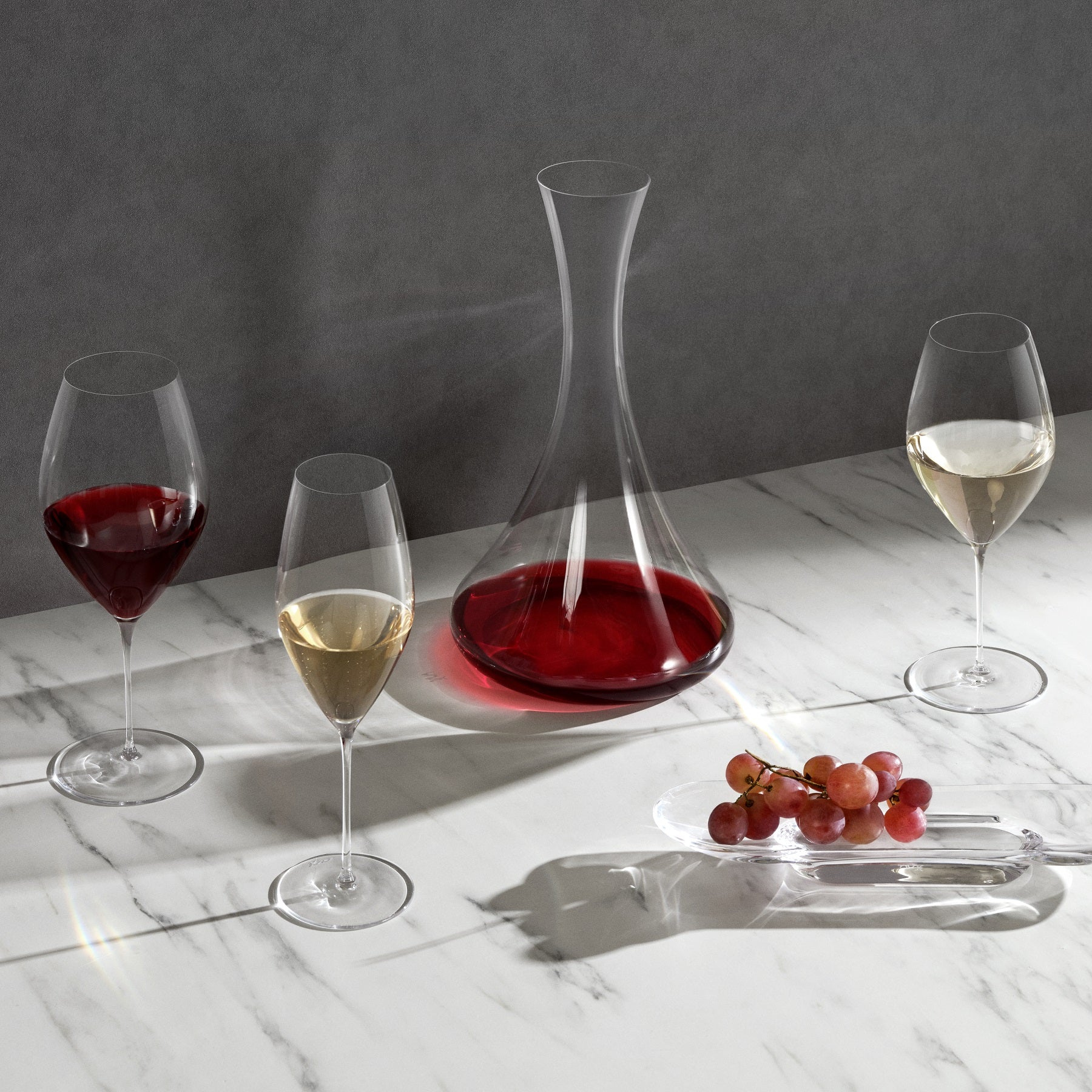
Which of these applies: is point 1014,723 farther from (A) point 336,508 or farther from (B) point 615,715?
(A) point 336,508

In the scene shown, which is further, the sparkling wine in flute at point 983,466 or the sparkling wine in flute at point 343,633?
the sparkling wine in flute at point 983,466

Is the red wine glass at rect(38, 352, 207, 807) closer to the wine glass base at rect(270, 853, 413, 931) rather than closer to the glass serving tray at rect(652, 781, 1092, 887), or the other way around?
the wine glass base at rect(270, 853, 413, 931)

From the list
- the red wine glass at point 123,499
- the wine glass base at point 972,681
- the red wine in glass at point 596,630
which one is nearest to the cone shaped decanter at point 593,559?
the red wine in glass at point 596,630

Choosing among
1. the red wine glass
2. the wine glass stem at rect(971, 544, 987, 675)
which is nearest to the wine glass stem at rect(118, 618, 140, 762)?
the red wine glass

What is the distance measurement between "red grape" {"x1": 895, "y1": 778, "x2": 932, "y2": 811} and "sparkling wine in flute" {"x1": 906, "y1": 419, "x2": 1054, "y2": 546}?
0.24 meters

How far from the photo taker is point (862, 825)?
916 millimetres

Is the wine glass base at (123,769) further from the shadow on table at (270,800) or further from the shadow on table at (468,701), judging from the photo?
the shadow on table at (468,701)

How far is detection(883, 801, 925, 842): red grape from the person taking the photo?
0.91 metres

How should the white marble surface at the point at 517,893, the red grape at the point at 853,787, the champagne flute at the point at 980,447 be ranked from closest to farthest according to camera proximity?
the white marble surface at the point at 517,893, the red grape at the point at 853,787, the champagne flute at the point at 980,447

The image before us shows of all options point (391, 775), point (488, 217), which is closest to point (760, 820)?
point (391, 775)

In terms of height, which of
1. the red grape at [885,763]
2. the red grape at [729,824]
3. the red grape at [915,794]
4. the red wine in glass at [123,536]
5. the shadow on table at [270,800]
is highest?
the red wine in glass at [123,536]

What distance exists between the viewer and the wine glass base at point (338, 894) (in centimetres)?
88

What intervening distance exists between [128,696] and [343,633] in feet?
0.87

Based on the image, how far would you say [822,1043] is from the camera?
31.3 inches
